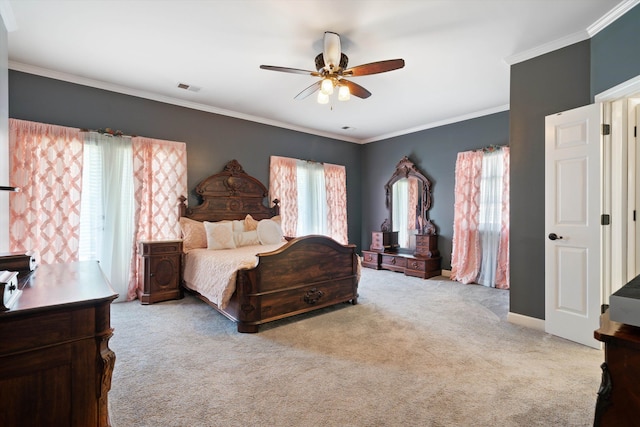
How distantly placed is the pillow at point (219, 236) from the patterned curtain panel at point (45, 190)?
4.92 ft

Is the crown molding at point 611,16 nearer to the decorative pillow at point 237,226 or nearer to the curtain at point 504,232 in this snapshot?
the curtain at point 504,232

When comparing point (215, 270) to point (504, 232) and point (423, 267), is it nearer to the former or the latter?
point (423, 267)

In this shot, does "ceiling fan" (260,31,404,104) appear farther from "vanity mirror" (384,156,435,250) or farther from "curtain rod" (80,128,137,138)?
"vanity mirror" (384,156,435,250)

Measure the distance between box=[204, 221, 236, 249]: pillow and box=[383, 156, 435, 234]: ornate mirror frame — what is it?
3441 millimetres

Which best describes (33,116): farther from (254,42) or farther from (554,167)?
(554,167)

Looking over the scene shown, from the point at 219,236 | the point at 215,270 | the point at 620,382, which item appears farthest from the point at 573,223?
the point at 219,236

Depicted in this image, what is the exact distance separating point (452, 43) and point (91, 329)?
3484 millimetres

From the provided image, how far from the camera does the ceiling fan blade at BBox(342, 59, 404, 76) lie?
2.54 meters

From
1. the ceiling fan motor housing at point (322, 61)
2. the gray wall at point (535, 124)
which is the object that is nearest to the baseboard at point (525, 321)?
the gray wall at point (535, 124)

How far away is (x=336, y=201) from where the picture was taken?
6414 mm

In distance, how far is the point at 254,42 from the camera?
2.92 metres

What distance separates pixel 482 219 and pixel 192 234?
4.52 metres

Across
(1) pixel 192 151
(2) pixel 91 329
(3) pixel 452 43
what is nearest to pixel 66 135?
(1) pixel 192 151

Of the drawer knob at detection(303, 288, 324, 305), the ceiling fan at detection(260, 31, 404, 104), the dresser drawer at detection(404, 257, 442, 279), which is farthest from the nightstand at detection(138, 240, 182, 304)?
the dresser drawer at detection(404, 257, 442, 279)
